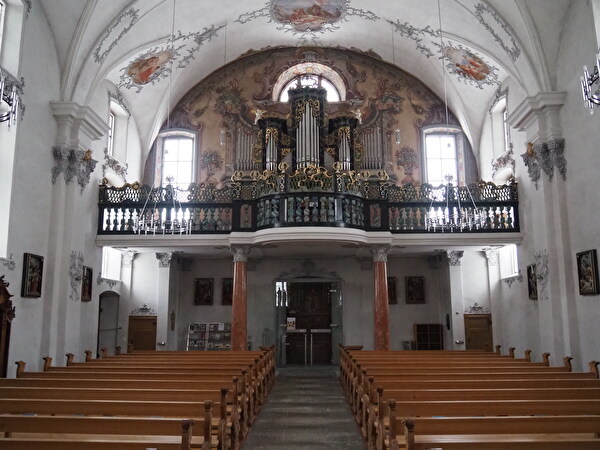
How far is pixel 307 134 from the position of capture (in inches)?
763

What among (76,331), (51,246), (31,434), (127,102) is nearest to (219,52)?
(127,102)

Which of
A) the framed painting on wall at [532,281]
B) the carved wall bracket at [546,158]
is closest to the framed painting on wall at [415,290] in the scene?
the framed painting on wall at [532,281]

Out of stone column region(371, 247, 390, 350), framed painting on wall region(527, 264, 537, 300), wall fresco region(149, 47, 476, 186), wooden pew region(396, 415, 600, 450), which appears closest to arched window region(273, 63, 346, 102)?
wall fresco region(149, 47, 476, 186)

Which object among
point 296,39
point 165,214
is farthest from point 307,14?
point 165,214

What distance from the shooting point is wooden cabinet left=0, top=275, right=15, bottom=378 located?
11.9 m

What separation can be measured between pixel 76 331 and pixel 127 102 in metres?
9.32

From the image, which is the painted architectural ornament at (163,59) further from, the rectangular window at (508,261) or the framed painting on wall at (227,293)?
the rectangular window at (508,261)

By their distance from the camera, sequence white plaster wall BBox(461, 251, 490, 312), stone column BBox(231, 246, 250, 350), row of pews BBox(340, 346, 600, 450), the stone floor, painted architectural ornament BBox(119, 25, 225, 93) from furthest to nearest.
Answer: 1. white plaster wall BBox(461, 251, 490, 312)
2. painted architectural ornament BBox(119, 25, 225, 93)
3. stone column BBox(231, 246, 250, 350)
4. the stone floor
5. row of pews BBox(340, 346, 600, 450)

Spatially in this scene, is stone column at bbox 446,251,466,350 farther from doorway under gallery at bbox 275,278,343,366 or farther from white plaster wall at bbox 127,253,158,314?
white plaster wall at bbox 127,253,158,314

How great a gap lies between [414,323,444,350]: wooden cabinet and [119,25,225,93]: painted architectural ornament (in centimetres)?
1417

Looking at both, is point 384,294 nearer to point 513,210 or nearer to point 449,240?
point 449,240

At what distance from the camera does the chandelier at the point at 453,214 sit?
17531mm

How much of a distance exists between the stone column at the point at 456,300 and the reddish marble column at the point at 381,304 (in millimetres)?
3822

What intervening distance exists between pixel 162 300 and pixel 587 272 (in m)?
14.4
